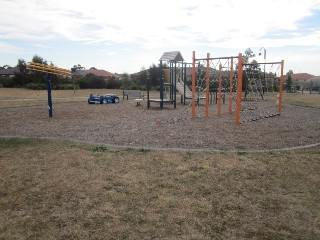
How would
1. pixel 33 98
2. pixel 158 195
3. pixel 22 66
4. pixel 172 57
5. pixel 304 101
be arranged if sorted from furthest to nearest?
1. pixel 22 66
2. pixel 33 98
3. pixel 304 101
4. pixel 172 57
5. pixel 158 195

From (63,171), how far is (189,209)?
305 centimetres

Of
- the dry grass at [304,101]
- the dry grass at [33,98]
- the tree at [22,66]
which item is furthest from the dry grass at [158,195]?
the tree at [22,66]

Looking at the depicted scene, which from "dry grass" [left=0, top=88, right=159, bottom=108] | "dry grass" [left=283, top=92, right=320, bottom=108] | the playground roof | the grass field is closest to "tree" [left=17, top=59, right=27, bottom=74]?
"dry grass" [left=0, top=88, right=159, bottom=108]

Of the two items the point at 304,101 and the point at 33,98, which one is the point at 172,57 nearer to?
the point at 304,101

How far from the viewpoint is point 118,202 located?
4.79 m

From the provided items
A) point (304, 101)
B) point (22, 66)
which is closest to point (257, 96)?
point (304, 101)

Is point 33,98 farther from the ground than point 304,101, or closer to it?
farther from the ground

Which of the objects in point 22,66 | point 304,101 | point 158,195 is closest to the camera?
point 158,195

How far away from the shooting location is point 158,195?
5.04 meters

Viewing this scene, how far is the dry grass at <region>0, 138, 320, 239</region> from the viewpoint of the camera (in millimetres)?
3977

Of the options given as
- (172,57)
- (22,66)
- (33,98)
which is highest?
(22,66)

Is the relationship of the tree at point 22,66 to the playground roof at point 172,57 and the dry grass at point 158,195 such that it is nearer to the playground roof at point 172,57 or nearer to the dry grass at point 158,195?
the playground roof at point 172,57

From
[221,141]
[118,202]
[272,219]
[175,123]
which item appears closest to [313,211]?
[272,219]

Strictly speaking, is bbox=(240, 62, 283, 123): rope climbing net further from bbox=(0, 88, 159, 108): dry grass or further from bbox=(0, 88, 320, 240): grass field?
bbox=(0, 88, 159, 108): dry grass
